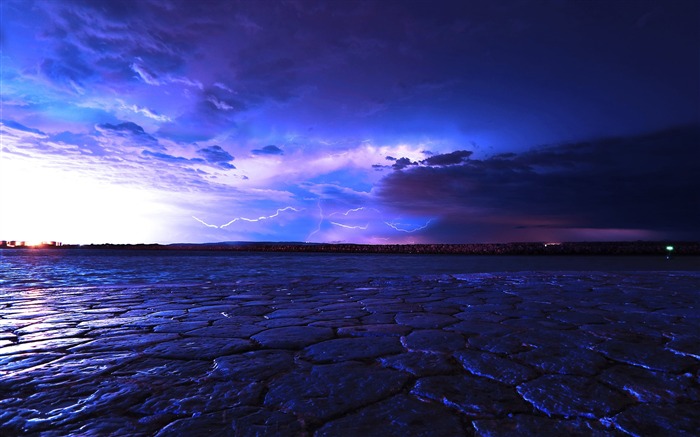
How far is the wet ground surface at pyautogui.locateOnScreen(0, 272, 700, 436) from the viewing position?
1386 millimetres

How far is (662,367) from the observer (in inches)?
76.5

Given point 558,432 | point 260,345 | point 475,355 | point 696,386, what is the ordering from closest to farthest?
1. point 558,432
2. point 696,386
3. point 475,355
4. point 260,345

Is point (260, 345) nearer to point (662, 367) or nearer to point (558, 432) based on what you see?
point (558, 432)

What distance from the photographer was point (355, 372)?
1.89 m

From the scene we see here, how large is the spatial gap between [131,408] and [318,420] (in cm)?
80

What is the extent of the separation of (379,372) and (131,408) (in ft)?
3.71


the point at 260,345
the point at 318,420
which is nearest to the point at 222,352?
the point at 260,345

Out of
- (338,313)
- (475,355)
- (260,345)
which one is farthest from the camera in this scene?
(338,313)

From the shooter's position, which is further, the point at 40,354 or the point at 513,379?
the point at 40,354

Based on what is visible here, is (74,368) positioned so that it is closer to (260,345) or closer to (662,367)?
(260,345)

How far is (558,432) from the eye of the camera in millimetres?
1310

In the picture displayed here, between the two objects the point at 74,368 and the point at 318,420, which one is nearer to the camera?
the point at 318,420

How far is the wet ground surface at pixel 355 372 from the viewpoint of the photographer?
139 cm

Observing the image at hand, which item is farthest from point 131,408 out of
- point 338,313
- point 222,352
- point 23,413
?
point 338,313
